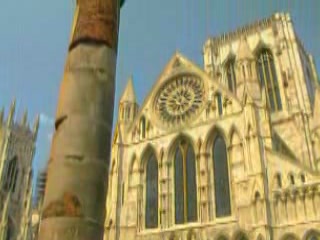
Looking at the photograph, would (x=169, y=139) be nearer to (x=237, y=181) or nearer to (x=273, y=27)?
(x=237, y=181)

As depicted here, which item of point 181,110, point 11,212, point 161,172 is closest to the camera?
point 161,172

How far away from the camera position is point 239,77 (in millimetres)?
22641

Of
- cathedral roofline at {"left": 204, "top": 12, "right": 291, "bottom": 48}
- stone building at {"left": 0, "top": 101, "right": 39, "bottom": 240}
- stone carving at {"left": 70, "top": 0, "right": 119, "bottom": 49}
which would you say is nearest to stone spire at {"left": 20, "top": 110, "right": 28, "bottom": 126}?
stone building at {"left": 0, "top": 101, "right": 39, "bottom": 240}

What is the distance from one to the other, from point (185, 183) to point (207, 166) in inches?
61.1

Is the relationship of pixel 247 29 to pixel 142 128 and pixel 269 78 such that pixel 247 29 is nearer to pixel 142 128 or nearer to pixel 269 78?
pixel 269 78

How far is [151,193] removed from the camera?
71.8ft

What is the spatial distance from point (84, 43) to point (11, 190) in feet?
157

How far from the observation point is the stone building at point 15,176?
46.5 metres

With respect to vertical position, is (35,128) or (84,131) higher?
(35,128)

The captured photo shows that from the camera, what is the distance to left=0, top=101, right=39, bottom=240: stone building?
4647cm

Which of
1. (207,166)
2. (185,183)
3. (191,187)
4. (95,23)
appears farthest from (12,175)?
(95,23)

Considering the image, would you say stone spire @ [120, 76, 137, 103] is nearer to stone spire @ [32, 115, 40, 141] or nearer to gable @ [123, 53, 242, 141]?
gable @ [123, 53, 242, 141]

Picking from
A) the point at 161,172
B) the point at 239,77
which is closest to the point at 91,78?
the point at 161,172

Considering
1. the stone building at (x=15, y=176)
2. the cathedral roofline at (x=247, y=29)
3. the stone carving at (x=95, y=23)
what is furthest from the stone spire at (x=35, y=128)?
the stone carving at (x=95, y=23)
